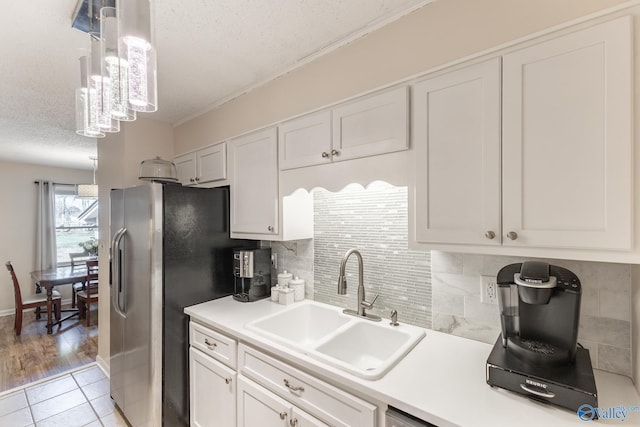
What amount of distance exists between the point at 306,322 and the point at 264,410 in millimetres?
569

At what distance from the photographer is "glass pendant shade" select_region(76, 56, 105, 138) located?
4.10ft

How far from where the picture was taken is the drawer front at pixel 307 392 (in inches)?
43.3

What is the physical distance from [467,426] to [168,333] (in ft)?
5.75

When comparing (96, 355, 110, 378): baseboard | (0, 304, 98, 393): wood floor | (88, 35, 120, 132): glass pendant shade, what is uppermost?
(88, 35, 120, 132): glass pendant shade

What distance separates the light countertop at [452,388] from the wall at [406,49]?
4.08ft

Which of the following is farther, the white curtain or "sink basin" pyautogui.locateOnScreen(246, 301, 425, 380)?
the white curtain

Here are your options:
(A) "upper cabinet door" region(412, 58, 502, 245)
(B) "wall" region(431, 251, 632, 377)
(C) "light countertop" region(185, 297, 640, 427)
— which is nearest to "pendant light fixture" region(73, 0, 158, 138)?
(A) "upper cabinet door" region(412, 58, 502, 245)

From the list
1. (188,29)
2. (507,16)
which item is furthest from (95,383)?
(507,16)

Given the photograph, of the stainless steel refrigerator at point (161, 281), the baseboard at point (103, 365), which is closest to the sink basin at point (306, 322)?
the stainless steel refrigerator at point (161, 281)

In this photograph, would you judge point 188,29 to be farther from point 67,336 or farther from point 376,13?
point 67,336

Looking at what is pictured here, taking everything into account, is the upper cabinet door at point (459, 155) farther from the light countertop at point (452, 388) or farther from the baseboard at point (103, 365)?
the baseboard at point (103, 365)

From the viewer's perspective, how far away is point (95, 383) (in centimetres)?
269

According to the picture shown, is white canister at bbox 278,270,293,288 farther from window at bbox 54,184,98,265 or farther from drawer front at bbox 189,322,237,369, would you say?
window at bbox 54,184,98,265

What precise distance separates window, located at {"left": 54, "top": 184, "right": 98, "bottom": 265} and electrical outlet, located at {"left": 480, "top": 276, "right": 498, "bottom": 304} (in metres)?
6.51
